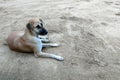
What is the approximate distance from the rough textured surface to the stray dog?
119mm

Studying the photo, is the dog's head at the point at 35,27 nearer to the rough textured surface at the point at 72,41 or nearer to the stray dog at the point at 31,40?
the stray dog at the point at 31,40

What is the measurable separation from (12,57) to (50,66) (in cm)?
99

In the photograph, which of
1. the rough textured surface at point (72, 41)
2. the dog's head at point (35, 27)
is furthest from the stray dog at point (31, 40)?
the rough textured surface at point (72, 41)

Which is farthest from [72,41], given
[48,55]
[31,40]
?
[31,40]

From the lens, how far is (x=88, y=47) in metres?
5.50

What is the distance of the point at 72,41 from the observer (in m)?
5.80

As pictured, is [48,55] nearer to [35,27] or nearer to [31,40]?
[31,40]

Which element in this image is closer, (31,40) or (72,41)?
(31,40)

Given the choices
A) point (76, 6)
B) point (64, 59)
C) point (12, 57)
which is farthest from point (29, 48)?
point (76, 6)

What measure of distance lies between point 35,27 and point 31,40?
0.32 meters

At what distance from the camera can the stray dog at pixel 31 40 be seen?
16.8ft

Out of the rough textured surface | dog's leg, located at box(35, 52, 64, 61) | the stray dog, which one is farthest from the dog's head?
the rough textured surface

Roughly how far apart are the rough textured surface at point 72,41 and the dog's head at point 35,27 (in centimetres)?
54

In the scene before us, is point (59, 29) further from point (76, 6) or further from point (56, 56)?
point (76, 6)
